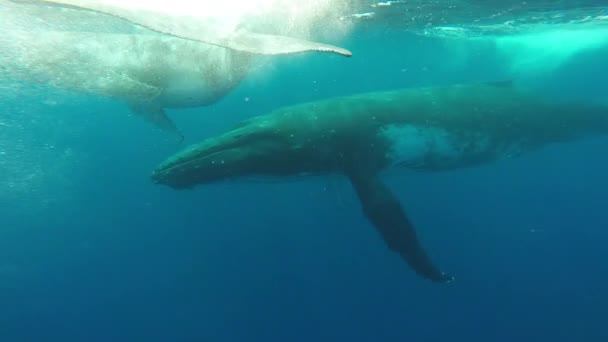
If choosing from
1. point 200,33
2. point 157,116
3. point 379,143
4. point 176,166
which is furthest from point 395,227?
point 157,116

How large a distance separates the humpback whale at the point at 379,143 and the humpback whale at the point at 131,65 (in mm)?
2995

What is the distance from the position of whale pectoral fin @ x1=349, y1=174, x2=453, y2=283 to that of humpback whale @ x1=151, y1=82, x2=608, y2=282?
0.02 meters

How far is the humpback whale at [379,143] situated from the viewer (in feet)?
25.3

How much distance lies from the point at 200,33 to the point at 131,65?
17.3ft

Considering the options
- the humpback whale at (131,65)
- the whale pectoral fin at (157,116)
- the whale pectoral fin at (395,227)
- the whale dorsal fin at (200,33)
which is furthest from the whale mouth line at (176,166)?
the whale pectoral fin at (157,116)

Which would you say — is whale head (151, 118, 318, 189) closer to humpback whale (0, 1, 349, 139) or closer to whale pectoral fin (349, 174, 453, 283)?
whale pectoral fin (349, 174, 453, 283)

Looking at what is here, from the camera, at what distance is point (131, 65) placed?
1002 cm

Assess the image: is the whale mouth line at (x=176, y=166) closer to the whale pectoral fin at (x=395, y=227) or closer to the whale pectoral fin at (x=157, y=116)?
the whale pectoral fin at (x=395, y=227)

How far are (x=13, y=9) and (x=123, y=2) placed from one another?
3248mm

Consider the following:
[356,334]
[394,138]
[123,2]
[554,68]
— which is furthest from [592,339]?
[554,68]

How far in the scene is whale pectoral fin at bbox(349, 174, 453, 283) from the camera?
811 centimetres

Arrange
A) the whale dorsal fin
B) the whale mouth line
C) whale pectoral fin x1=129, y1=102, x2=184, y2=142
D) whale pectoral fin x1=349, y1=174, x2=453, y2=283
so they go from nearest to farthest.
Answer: the whale dorsal fin
the whale mouth line
whale pectoral fin x1=349, y1=174, x2=453, y2=283
whale pectoral fin x1=129, y1=102, x2=184, y2=142

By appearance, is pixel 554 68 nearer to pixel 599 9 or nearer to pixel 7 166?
pixel 599 9

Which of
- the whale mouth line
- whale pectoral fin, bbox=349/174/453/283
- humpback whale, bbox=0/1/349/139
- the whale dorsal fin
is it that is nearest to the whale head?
the whale mouth line
